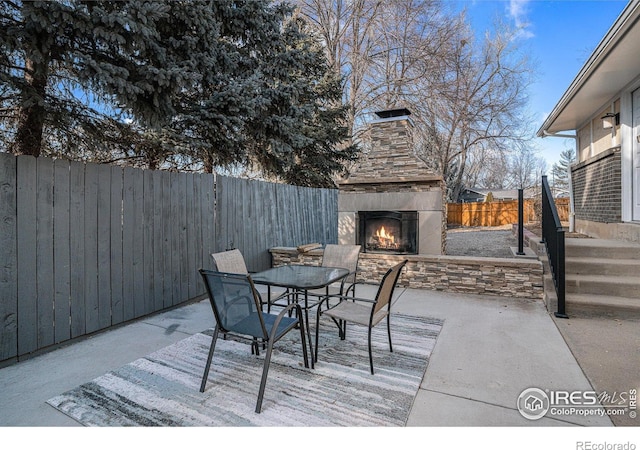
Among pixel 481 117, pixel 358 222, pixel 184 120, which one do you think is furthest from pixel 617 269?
pixel 481 117

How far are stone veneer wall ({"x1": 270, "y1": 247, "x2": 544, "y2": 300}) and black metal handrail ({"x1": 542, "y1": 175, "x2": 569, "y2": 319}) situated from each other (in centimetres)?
41

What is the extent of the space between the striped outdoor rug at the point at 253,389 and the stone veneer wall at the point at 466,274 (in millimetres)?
2235

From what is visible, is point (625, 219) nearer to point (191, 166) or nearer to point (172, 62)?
point (172, 62)

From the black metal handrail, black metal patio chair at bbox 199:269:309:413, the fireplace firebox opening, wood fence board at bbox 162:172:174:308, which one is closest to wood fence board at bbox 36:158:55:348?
wood fence board at bbox 162:172:174:308

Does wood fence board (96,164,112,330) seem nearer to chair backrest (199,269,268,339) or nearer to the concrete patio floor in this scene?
the concrete patio floor

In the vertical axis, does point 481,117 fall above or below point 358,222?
above

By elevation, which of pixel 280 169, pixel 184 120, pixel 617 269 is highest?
pixel 184 120

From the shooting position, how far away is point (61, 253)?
3238mm

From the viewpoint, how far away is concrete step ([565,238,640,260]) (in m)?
4.51

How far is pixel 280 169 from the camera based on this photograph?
6555 millimetres

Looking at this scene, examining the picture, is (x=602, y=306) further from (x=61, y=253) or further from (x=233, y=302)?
(x=61, y=253)

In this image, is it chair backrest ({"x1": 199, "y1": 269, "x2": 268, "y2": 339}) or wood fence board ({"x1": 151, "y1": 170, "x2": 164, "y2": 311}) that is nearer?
chair backrest ({"x1": 199, "y1": 269, "x2": 268, "y2": 339})

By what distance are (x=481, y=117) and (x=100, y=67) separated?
49.6 ft
